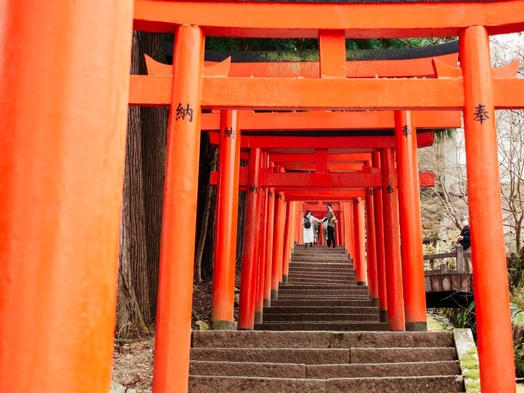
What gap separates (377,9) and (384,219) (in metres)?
5.24

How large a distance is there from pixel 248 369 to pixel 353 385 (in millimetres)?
1286

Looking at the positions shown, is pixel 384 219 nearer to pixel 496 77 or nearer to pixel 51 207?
pixel 496 77

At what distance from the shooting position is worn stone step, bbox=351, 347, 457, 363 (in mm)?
7105

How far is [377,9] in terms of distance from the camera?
5562mm

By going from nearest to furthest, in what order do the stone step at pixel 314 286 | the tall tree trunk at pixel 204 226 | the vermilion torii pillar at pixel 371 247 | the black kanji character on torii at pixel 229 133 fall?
the black kanji character on torii at pixel 229 133
the vermilion torii pillar at pixel 371 247
the tall tree trunk at pixel 204 226
the stone step at pixel 314 286

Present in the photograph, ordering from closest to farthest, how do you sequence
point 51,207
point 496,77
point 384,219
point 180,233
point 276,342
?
point 51,207, point 180,233, point 496,77, point 276,342, point 384,219

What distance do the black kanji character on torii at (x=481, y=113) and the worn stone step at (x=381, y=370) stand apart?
3.19 metres

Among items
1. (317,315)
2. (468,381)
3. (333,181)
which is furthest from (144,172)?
(468,381)

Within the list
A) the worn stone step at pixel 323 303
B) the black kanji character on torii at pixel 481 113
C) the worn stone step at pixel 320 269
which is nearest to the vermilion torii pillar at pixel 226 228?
the black kanji character on torii at pixel 481 113

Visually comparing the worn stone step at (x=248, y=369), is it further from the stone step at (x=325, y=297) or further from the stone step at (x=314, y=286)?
the stone step at (x=314, y=286)

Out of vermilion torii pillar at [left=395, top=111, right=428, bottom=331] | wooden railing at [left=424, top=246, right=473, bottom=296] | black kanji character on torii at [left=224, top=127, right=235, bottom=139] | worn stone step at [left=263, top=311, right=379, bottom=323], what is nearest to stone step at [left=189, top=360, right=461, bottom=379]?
vermilion torii pillar at [left=395, top=111, right=428, bottom=331]

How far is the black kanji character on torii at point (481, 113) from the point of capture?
529 centimetres

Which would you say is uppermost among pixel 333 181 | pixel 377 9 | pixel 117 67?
pixel 377 9

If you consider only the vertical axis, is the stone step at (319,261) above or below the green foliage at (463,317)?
above
